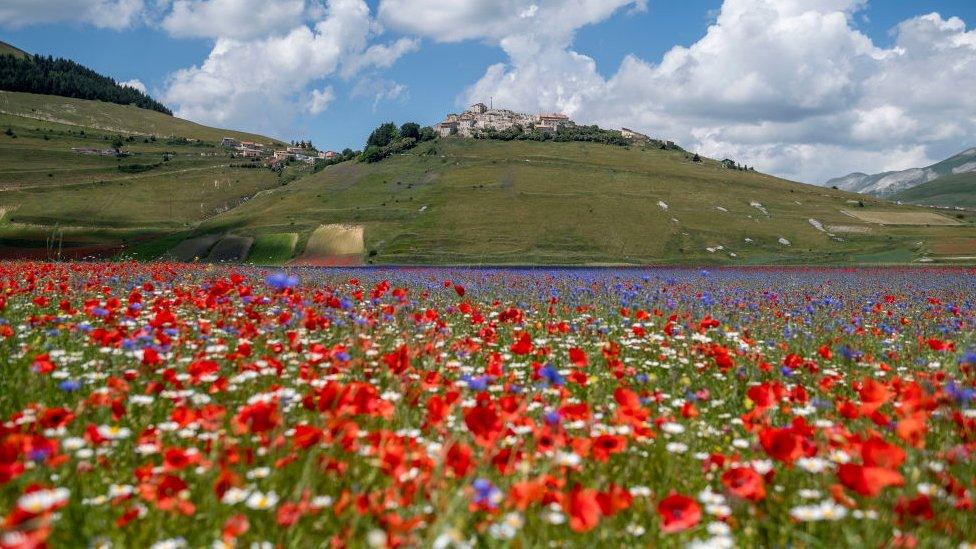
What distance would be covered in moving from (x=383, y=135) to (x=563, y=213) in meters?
77.3

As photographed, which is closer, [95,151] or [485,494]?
[485,494]

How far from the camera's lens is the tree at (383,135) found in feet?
485

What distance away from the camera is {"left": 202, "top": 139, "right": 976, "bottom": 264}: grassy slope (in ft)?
237

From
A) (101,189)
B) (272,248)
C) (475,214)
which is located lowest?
(272,248)

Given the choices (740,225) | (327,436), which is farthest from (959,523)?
(740,225)

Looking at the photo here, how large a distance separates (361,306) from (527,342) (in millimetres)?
5152

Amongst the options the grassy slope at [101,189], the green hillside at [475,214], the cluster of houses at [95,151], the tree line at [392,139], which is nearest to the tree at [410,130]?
the tree line at [392,139]

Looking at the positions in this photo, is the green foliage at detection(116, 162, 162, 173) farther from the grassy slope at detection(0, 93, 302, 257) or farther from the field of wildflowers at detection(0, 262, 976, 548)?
the field of wildflowers at detection(0, 262, 976, 548)

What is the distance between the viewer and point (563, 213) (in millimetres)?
85188

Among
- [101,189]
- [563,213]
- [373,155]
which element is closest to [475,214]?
[563,213]

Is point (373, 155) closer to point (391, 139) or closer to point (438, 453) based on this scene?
point (391, 139)

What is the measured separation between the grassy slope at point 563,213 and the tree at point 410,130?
22.7m

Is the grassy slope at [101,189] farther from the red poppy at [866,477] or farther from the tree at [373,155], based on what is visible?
the red poppy at [866,477]

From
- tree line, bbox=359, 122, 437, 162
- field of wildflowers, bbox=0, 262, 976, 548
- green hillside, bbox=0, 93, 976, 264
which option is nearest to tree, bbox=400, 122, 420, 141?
tree line, bbox=359, 122, 437, 162
